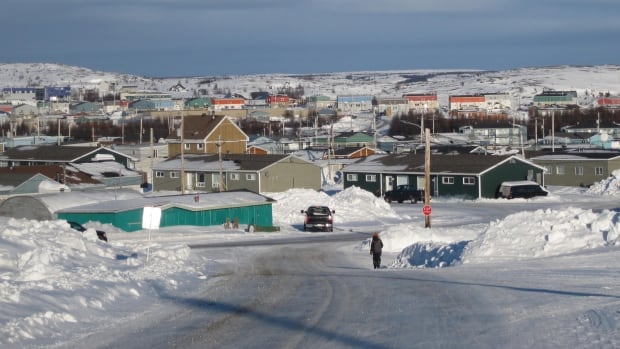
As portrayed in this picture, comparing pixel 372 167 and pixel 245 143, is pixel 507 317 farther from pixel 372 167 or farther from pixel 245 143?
pixel 245 143

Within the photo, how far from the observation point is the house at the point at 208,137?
88.3 metres

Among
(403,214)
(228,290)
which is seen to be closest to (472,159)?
(403,214)

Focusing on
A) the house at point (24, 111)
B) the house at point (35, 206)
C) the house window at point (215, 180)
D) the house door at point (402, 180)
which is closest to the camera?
the house at point (35, 206)

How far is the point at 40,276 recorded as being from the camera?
19141mm

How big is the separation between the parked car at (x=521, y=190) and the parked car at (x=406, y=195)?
534 cm

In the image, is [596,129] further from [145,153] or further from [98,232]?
[98,232]

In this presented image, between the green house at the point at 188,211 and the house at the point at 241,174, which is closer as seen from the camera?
the green house at the point at 188,211

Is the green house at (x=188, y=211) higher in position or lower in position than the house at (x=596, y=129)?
lower

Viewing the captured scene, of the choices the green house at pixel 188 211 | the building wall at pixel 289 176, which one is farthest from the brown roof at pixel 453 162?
the green house at pixel 188 211

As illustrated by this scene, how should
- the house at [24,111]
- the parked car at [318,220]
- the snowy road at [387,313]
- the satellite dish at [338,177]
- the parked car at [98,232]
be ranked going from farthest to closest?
the house at [24,111], the satellite dish at [338,177], the parked car at [318,220], the parked car at [98,232], the snowy road at [387,313]

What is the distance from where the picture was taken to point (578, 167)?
73.2m

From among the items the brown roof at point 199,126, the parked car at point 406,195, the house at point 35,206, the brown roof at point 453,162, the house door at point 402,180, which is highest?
the brown roof at point 199,126

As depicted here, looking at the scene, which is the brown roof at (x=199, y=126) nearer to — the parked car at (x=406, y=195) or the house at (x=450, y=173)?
the house at (x=450, y=173)

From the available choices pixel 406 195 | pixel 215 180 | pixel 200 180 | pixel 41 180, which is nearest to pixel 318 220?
pixel 41 180
